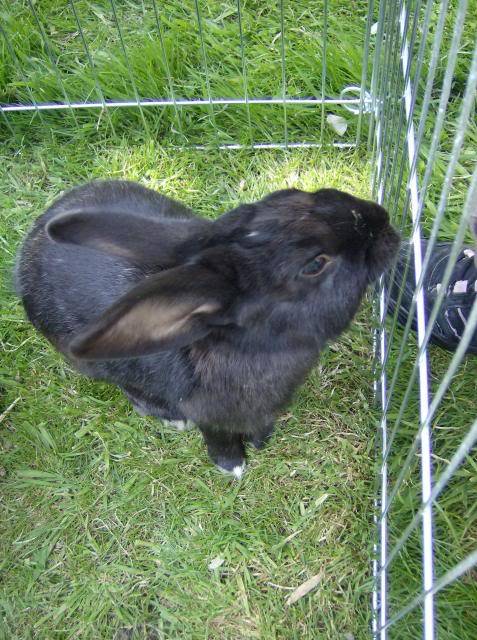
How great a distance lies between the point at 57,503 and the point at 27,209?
1384 millimetres

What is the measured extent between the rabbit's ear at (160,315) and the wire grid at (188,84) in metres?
1.43

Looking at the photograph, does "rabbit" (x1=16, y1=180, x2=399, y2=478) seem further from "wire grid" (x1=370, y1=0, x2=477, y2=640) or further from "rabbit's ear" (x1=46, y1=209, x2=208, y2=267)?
"wire grid" (x1=370, y1=0, x2=477, y2=640)

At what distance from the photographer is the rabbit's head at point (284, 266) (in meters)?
1.84

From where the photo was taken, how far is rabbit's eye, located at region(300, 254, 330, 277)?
1858mm

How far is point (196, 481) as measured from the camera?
2.57 meters

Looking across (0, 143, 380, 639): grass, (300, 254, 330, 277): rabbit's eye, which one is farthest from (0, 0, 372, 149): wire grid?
(300, 254, 330, 277): rabbit's eye

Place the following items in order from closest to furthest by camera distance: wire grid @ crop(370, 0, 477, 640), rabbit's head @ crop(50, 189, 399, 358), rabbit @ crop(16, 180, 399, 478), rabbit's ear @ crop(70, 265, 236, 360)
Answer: rabbit's ear @ crop(70, 265, 236, 360) < rabbit @ crop(16, 180, 399, 478) < rabbit's head @ crop(50, 189, 399, 358) < wire grid @ crop(370, 0, 477, 640)

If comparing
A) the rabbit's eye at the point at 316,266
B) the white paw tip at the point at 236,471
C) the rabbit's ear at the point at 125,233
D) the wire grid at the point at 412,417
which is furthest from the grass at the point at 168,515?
the rabbit's ear at the point at 125,233

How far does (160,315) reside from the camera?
1631 mm

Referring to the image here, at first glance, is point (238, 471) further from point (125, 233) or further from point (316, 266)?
point (125, 233)

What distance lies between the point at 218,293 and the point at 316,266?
0.93 feet

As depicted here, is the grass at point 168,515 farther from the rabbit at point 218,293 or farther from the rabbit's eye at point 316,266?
the rabbit's eye at point 316,266

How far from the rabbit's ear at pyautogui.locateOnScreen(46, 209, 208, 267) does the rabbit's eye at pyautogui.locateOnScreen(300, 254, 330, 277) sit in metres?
0.33

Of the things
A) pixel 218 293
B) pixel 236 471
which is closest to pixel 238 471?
pixel 236 471
